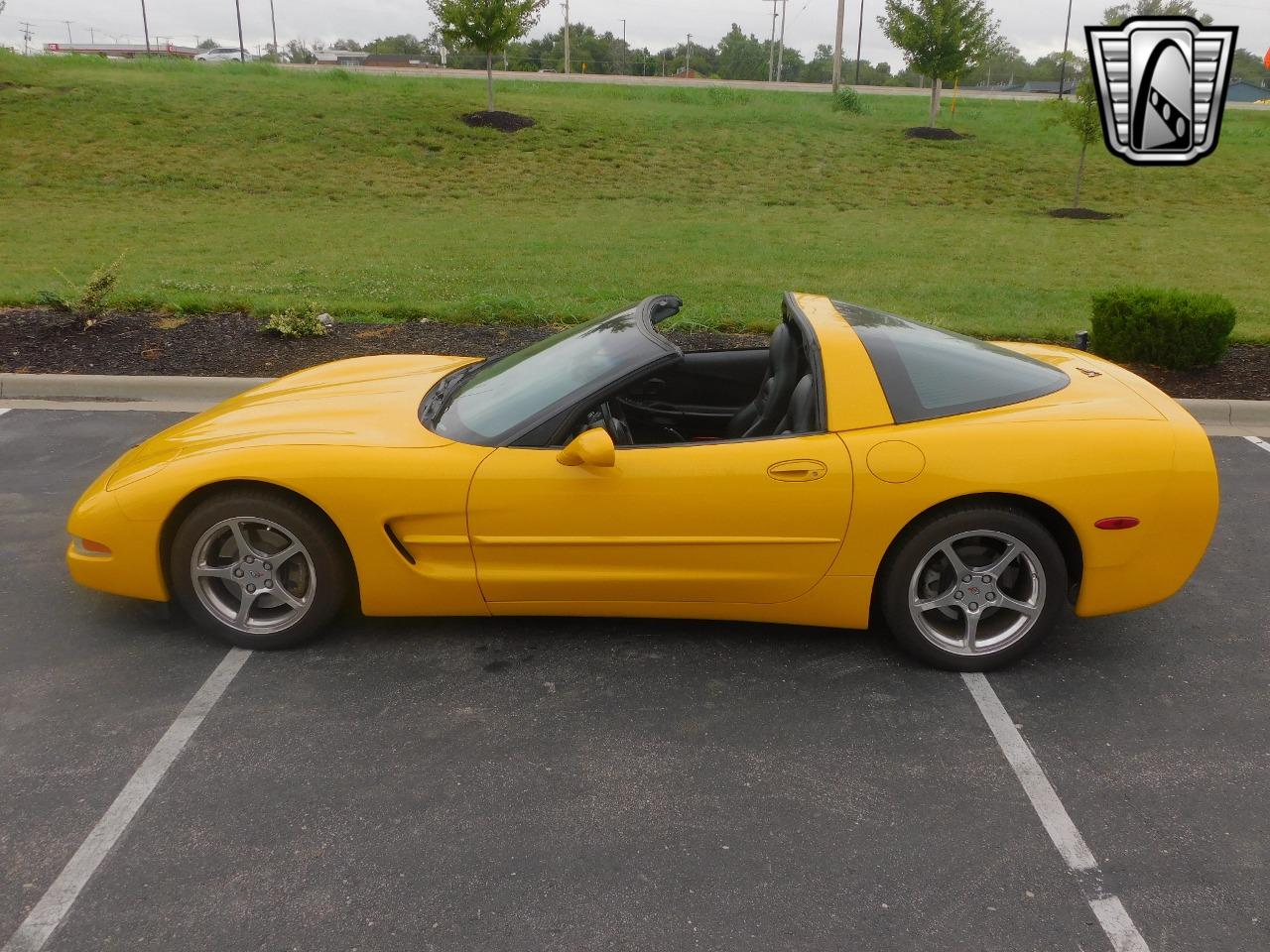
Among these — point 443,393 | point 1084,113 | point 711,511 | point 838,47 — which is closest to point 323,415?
point 443,393

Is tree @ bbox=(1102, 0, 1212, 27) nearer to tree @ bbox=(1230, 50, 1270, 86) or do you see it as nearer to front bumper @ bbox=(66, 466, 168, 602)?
front bumper @ bbox=(66, 466, 168, 602)

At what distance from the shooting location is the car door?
347 cm

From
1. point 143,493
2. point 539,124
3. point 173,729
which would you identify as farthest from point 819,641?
point 539,124

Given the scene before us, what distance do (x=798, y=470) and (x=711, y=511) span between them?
328mm

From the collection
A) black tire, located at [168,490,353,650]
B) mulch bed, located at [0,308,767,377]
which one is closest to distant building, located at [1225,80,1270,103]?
mulch bed, located at [0,308,767,377]

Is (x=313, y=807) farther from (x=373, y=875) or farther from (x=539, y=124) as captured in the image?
(x=539, y=124)

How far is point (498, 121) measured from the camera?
23312 mm

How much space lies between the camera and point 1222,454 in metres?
6.29

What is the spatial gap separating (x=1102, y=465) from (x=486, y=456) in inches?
84.0

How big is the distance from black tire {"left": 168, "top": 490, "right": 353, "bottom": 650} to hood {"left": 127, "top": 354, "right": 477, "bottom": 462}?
0.25m

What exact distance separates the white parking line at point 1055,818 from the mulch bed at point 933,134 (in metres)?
23.0

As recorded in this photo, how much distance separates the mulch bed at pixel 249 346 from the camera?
7703 mm

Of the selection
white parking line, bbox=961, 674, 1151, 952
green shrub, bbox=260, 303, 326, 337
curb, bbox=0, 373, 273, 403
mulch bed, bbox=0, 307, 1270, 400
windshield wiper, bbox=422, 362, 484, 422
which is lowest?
white parking line, bbox=961, 674, 1151, 952

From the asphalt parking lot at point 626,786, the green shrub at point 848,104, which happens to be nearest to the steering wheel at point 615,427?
the asphalt parking lot at point 626,786
